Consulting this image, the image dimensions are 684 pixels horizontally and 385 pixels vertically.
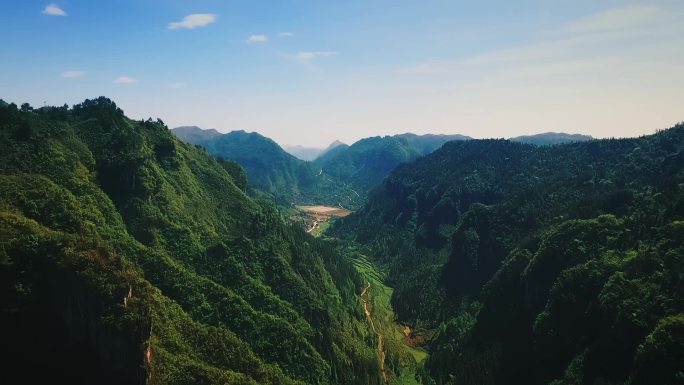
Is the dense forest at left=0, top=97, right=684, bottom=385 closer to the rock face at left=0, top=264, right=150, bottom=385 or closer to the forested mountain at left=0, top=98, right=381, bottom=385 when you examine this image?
the rock face at left=0, top=264, right=150, bottom=385

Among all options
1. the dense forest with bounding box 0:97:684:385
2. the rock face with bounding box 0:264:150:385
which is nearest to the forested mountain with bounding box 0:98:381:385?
the rock face with bounding box 0:264:150:385

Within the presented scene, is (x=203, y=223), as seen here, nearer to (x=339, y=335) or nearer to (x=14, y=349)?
(x=339, y=335)

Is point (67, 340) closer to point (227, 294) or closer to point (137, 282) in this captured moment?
point (137, 282)

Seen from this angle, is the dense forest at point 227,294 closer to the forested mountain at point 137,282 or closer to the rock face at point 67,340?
the rock face at point 67,340

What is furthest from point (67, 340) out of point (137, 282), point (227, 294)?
point (227, 294)

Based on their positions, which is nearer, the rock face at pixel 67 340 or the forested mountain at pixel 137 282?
the rock face at pixel 67 340

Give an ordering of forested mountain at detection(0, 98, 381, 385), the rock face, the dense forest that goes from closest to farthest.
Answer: the rock face, forested mountain at detection(0, 98, 381, 385), the dense forest

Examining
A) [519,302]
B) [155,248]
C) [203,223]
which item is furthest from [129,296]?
[519,302]

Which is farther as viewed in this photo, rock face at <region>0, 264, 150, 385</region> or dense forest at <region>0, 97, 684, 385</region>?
dense forest at <region>0, 97, 684, 385</region>

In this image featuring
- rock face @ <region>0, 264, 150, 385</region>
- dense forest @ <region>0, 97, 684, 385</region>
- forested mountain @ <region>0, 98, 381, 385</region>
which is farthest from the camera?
dense forest @ <region>0, 97, 684, 385</region>

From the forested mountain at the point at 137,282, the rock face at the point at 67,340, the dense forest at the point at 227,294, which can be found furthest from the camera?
the dense forest at the point at 227,294

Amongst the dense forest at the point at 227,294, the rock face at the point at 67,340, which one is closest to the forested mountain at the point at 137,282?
the rock face at the point at 67,340
